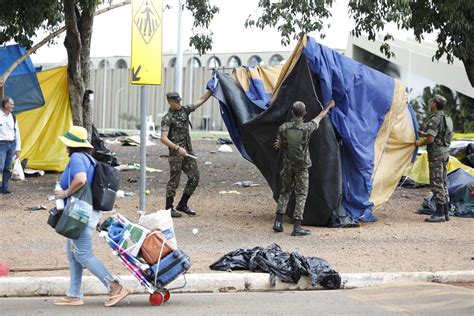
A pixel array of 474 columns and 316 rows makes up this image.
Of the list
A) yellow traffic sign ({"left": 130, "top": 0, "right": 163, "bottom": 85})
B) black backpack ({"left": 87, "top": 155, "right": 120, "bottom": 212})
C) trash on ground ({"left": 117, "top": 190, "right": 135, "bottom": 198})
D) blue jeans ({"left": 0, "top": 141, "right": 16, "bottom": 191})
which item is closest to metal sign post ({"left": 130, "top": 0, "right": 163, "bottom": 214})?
yellow traffic sign ({"left": 130, "top": 0, "right": 163, "bottom": 85})

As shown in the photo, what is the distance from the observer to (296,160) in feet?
35.2

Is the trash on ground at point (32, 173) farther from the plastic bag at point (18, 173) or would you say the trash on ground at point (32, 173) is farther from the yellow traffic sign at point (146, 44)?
the yellow traffic sign at point (146, 44)

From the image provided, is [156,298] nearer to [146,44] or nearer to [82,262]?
[82,262]

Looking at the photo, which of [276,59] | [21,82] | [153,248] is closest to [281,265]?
[153,248]

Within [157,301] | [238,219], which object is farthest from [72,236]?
[238,219]

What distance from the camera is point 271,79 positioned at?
1255 cm

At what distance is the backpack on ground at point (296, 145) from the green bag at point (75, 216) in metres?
4.31

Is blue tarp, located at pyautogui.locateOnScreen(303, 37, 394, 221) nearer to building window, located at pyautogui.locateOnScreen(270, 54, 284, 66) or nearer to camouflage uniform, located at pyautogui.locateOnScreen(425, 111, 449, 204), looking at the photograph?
camouflage uniform, located at pyautogui.locateOnScreen(425, 111, 449, 204)

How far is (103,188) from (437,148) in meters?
6.72

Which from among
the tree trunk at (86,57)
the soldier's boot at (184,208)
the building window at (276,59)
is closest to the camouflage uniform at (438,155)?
the soldier's boot at (184,208)

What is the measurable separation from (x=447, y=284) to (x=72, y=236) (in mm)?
4229

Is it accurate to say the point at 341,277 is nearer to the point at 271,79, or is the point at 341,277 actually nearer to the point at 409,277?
the point at 409,277

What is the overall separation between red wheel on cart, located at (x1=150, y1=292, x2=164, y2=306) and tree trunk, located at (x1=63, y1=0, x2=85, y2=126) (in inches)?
396

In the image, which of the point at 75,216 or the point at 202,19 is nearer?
the point at 75,216
